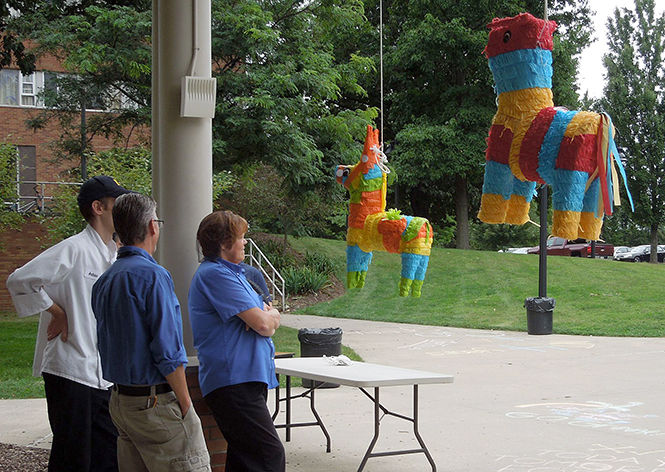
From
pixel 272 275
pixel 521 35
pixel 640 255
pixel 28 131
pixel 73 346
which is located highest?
pixel 28 131

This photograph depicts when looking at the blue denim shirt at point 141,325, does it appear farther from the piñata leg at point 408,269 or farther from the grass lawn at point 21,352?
the grass lawn at point 21,352

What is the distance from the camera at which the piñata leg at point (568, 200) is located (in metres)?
4.14

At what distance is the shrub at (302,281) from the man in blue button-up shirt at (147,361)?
15.1 m

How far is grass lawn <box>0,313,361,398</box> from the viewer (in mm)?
8445

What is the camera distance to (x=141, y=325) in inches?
112

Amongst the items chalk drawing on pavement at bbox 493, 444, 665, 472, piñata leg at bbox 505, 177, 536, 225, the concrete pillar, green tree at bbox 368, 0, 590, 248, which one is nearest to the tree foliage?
green tree at bbox 368, 0, 590, 248

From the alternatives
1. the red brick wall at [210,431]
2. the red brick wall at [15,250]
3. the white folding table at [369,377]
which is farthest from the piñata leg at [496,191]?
the red brick wall at [15,250]

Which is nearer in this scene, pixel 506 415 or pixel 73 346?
pixel 73 346

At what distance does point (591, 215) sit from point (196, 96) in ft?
7.31

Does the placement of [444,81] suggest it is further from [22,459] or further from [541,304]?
[22,459]

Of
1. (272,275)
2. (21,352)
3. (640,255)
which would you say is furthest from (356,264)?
(640,255)

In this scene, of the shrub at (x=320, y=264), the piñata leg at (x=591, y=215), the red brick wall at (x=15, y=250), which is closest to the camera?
the piñata leg at (x=591, y=215)

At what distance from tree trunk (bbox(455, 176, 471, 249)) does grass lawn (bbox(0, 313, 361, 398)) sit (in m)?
10.8

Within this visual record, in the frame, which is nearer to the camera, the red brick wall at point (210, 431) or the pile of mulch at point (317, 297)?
the red brick wall at point (210, 431)
